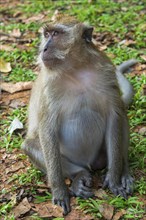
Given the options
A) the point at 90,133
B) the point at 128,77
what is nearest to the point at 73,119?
the point at 90,133

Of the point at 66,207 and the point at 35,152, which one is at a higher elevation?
the point at 35,152

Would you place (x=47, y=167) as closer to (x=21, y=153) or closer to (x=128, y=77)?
(x=21, y=153)

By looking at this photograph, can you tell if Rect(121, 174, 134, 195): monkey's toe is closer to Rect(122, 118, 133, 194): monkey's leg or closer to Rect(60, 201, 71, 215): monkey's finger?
Rect(122, 118, 133, 194): monkey's leg

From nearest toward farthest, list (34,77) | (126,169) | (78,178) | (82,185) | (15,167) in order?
(82,185)
(78,178)
(126,169)
(15,167)
(34,77)

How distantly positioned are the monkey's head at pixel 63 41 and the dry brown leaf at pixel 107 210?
4.30ft

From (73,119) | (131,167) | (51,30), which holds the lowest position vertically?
(131,167)

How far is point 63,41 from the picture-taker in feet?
14.5

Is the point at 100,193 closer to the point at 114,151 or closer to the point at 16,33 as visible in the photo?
the point at 114,151

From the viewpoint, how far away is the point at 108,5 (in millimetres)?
9117

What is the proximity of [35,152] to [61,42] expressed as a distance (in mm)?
1202

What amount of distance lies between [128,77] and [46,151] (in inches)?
97.4

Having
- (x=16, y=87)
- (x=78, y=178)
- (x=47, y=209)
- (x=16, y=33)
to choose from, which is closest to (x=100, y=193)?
(x=78, y=178)

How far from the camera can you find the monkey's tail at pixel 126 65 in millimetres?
6934

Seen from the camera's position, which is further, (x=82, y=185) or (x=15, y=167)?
(x=15, y=167)
